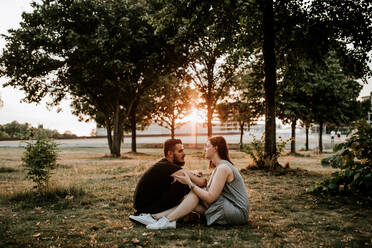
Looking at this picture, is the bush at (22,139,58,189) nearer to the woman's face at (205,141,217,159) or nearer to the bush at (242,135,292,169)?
the woman's face at (205,141,217,159)

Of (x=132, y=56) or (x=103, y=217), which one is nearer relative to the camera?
(x=103, y=217)

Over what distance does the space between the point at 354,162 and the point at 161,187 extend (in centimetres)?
457

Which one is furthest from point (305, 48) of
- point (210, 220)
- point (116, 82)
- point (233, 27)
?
point (116, 82)

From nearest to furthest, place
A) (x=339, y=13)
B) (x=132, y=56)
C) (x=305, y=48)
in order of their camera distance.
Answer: (x=339, y=13) → (x=305, y=48) → (x=132, y=56)

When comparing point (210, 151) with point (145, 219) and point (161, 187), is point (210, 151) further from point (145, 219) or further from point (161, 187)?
point (145, 219)

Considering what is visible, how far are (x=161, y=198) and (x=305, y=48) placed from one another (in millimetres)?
9699

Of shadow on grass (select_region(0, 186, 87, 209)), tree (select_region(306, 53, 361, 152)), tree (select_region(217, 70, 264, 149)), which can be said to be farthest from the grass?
tree (select_region(306, 53, 361, 152))

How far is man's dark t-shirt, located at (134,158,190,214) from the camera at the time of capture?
5.29m

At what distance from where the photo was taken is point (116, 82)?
24266 millimetres

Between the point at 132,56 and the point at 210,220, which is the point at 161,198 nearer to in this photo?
the point at 210,220

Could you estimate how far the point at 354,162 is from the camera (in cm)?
686

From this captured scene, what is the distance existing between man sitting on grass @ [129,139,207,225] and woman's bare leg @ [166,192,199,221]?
0.88 ft

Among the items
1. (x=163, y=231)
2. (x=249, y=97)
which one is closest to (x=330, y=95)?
(x=249, y=97)

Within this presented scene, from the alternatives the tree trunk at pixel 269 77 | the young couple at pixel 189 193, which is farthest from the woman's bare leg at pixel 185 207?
the tree trunk at pixel 269 77
